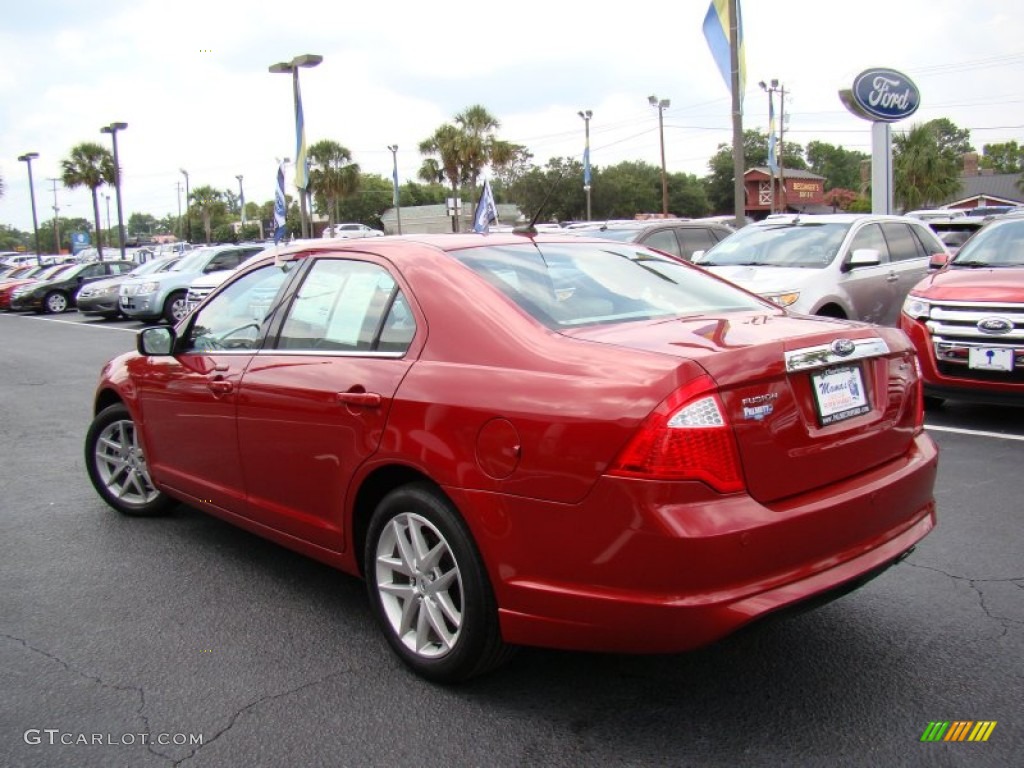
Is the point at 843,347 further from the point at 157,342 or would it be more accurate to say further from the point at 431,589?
the point at 157,342

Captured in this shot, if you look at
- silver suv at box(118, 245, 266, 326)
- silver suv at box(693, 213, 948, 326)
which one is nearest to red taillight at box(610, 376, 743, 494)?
silver suv at box(693, 213, 948, 326)

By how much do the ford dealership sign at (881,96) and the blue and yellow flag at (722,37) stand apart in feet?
9.11

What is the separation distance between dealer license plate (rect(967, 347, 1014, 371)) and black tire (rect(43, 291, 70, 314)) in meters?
26.1

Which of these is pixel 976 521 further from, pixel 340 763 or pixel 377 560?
pixel 340 763

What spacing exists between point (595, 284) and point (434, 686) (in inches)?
64.1

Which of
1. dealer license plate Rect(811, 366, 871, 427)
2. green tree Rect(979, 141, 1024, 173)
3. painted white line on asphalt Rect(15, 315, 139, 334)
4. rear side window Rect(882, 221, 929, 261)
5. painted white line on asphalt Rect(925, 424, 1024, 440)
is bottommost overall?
painted white line on asphalt Rect(925, 424, 1024, 440)

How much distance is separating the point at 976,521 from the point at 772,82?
194 ft

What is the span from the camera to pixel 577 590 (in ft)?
8.84

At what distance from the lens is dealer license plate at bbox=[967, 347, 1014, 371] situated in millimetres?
6629

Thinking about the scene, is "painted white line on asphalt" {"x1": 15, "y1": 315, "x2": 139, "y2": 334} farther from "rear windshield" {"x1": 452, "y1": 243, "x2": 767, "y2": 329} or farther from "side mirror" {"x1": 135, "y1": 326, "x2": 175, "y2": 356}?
"rear windshield" {"x1": 452, "y1": 243, "x2": 767, "y2": 329}

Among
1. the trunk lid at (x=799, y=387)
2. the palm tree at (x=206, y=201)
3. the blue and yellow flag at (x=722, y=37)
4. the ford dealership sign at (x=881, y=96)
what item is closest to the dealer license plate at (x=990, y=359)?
the trunk lid at (x=799, y=387)

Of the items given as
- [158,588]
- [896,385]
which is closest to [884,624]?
[896,385]

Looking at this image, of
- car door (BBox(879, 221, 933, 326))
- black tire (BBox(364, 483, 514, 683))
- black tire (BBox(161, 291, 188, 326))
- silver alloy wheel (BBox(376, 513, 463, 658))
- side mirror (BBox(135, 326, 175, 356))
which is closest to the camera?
black tire (BBox(364, 483, 514, 683))

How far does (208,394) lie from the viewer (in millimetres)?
4223
